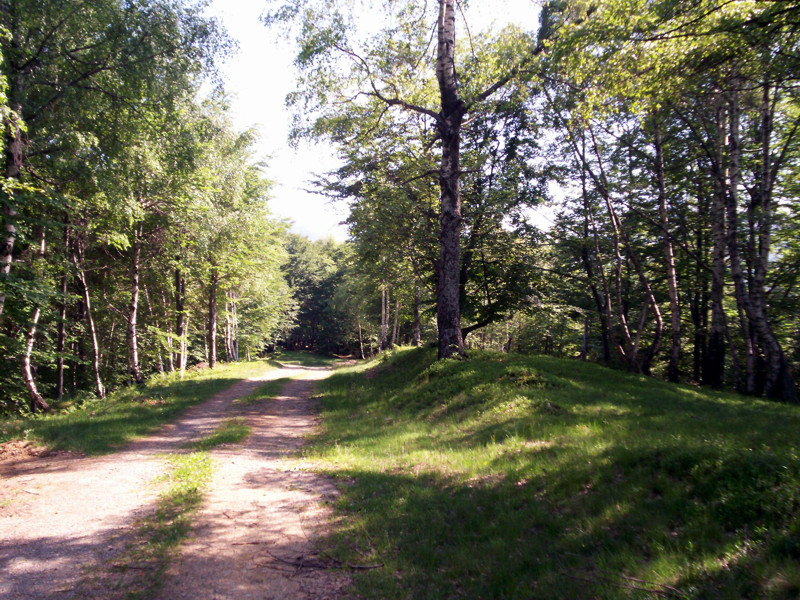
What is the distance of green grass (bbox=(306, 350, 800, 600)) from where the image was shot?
3100 millimetres

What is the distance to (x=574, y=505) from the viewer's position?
4352mm

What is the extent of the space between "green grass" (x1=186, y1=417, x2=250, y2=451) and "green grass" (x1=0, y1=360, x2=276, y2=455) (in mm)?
1538

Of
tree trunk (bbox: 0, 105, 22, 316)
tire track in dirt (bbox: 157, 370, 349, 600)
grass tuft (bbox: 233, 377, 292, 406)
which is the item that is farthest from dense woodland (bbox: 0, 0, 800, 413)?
tire track in dirt (bbox: 157, 370, 349, 600)

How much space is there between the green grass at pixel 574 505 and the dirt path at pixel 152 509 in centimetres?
51

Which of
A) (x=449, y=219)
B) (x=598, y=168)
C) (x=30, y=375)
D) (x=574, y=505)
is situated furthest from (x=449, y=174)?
(x=30, y=375)

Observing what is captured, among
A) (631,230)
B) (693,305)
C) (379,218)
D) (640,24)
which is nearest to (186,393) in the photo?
(379,218)

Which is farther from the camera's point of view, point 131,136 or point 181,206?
point 181,206

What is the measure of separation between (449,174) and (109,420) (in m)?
11.4

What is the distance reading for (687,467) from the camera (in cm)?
431

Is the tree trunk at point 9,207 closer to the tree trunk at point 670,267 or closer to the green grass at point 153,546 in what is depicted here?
the green grass at point 153,546

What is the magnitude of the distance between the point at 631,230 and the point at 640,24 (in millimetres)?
9486

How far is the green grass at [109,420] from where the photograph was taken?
27.8 ft

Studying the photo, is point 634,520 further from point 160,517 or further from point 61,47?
point 61,47

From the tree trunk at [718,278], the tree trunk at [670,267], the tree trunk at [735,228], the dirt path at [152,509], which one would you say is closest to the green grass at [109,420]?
the dirt path at [152,509]
